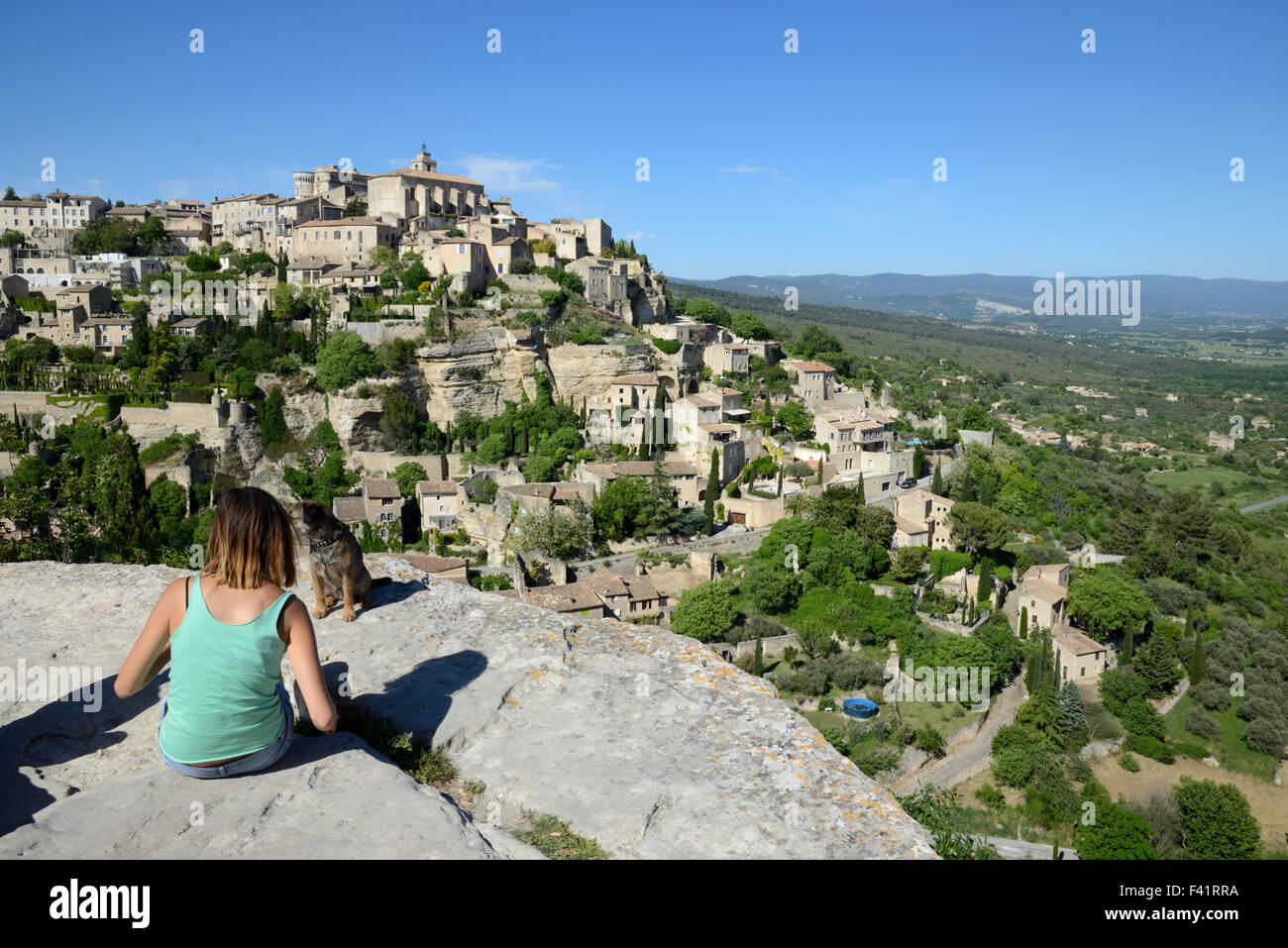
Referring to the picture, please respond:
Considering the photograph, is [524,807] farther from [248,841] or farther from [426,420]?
[426,420]

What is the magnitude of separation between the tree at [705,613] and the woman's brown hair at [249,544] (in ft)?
82.5

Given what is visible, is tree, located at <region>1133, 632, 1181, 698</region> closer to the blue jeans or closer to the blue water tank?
the blue water tank

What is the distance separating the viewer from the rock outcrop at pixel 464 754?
11.4ft

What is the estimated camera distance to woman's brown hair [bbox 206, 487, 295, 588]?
11.7 feet

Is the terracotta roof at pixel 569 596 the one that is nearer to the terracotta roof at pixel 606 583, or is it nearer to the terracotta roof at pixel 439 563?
the terracotta roof at pixel 606 583

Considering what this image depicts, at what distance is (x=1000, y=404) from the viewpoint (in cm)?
8694

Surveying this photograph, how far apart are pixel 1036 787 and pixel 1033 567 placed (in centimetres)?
1324

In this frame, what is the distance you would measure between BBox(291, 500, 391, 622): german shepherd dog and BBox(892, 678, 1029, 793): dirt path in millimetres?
19269

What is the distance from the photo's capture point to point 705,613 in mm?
28875

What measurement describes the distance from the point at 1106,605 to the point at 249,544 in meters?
35.3

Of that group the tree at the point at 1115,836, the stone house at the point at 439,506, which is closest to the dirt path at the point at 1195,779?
the tree at the point at 1115,836

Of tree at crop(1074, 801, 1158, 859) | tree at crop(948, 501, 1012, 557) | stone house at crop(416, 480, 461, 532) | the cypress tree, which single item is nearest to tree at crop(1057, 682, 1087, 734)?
tree at crop(1074, 801, 1158, 859)

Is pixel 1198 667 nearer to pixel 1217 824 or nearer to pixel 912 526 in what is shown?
pixel 1217 824

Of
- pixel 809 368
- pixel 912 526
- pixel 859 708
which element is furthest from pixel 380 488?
pixel 809 368
